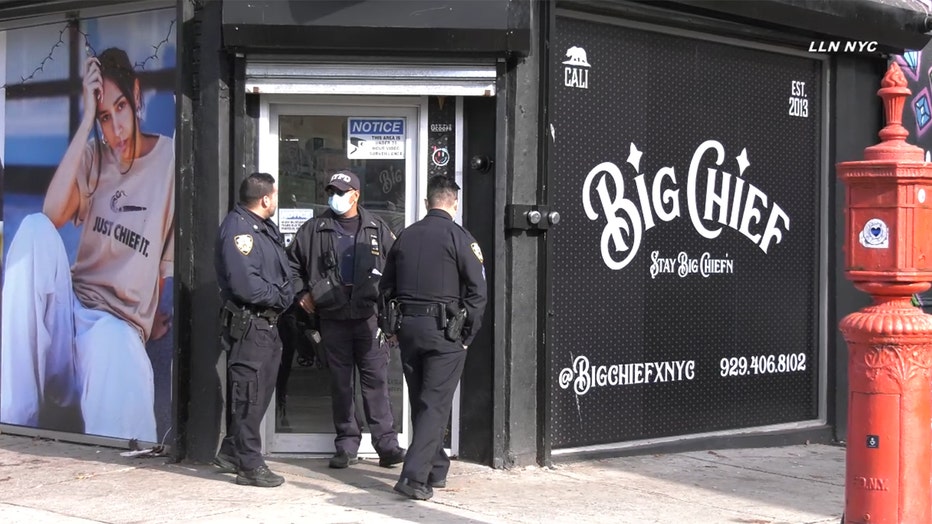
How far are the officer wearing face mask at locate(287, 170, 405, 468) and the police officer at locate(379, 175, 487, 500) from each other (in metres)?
0.65

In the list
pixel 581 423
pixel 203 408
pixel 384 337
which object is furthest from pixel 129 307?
pixel 581 423

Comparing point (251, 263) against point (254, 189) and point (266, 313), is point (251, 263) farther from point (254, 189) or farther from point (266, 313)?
point (254, 189)

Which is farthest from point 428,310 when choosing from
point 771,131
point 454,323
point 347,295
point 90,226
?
point 771,131

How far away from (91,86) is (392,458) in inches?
141

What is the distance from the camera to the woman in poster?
809cm

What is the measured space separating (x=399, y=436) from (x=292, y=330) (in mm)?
1055

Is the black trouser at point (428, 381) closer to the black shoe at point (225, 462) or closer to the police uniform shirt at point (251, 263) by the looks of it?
the police uniform shirt at point (251, 263)

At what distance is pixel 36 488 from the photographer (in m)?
7.02

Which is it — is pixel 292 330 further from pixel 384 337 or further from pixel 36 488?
pixel 36 488

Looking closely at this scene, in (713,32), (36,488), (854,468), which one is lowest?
(36,488)

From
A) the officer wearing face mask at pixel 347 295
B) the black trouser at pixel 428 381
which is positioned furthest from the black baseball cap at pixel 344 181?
the black trouser at pixel 428 381

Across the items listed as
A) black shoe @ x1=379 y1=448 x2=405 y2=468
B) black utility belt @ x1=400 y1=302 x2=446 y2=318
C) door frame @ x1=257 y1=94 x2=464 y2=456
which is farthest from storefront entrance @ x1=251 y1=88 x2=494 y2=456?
black utility belt @ x1=400 y1=302 x2=446 y2=318

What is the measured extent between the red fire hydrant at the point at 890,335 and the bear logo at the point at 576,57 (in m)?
3.09

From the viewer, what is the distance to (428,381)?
21.8 feet
